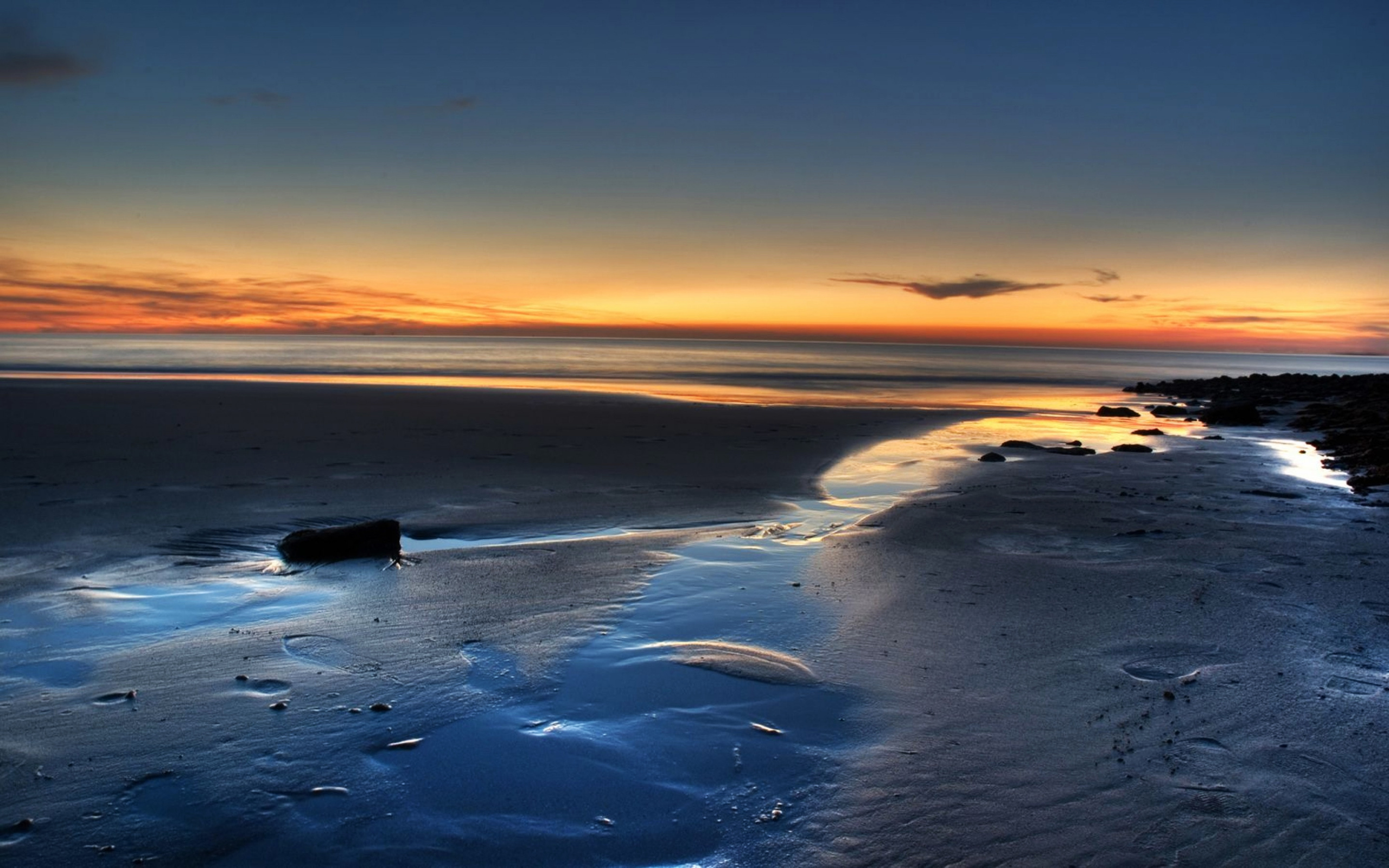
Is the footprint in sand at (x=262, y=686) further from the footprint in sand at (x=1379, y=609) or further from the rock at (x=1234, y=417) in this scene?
the rock at (x=1234, y=417)

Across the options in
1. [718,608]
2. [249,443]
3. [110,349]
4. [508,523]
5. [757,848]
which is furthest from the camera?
[110,349]

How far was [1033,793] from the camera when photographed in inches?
Answer: 124

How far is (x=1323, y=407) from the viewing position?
23.4 meters

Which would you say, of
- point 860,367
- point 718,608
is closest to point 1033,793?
point 718,608

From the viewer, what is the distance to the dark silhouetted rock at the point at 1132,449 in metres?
14.1

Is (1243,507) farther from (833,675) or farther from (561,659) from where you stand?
(561,659)

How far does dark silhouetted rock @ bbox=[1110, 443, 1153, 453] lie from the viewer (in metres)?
14.1

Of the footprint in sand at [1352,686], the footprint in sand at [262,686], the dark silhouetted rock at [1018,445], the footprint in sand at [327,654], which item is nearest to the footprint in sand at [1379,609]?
the footprint in sand at [1352,686]

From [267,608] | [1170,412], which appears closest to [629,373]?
[1170,412]

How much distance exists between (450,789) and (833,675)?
2085 mm

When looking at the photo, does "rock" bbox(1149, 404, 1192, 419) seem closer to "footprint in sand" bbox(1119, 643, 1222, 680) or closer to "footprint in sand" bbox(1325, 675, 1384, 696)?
"footprint in sand" bbox(1119, 643, 1222, 680)

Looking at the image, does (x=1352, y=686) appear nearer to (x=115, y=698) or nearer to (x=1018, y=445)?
(x=115, y=698)

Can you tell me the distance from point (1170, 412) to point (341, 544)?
25169 millimetres

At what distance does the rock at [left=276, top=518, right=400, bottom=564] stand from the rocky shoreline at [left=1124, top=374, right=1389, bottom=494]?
11.1 metres
